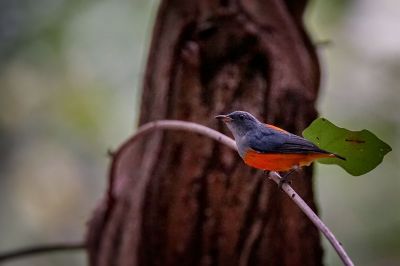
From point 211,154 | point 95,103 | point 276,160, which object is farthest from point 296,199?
point 95,103

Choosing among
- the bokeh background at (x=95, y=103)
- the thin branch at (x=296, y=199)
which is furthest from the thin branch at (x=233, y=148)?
the bokeh background at (x=95, y=103)

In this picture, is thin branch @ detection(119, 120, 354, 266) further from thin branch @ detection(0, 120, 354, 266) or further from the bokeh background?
the bokeh background

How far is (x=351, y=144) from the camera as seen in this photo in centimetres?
46

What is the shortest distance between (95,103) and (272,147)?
1649 mm

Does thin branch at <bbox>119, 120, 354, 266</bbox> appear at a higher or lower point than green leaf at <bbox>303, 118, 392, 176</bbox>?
lower

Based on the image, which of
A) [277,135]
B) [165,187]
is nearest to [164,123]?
[165,187]

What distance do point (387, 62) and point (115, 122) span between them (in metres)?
0.81

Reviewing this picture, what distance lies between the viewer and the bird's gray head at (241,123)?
499mm

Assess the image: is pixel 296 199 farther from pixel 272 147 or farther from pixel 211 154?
pixel 211 154

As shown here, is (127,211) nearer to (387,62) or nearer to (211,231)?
(211,231)

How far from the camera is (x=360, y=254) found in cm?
167

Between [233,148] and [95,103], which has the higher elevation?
[233,148]

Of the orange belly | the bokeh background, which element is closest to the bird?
the orange belly

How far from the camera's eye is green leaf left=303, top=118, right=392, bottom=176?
454 mm
